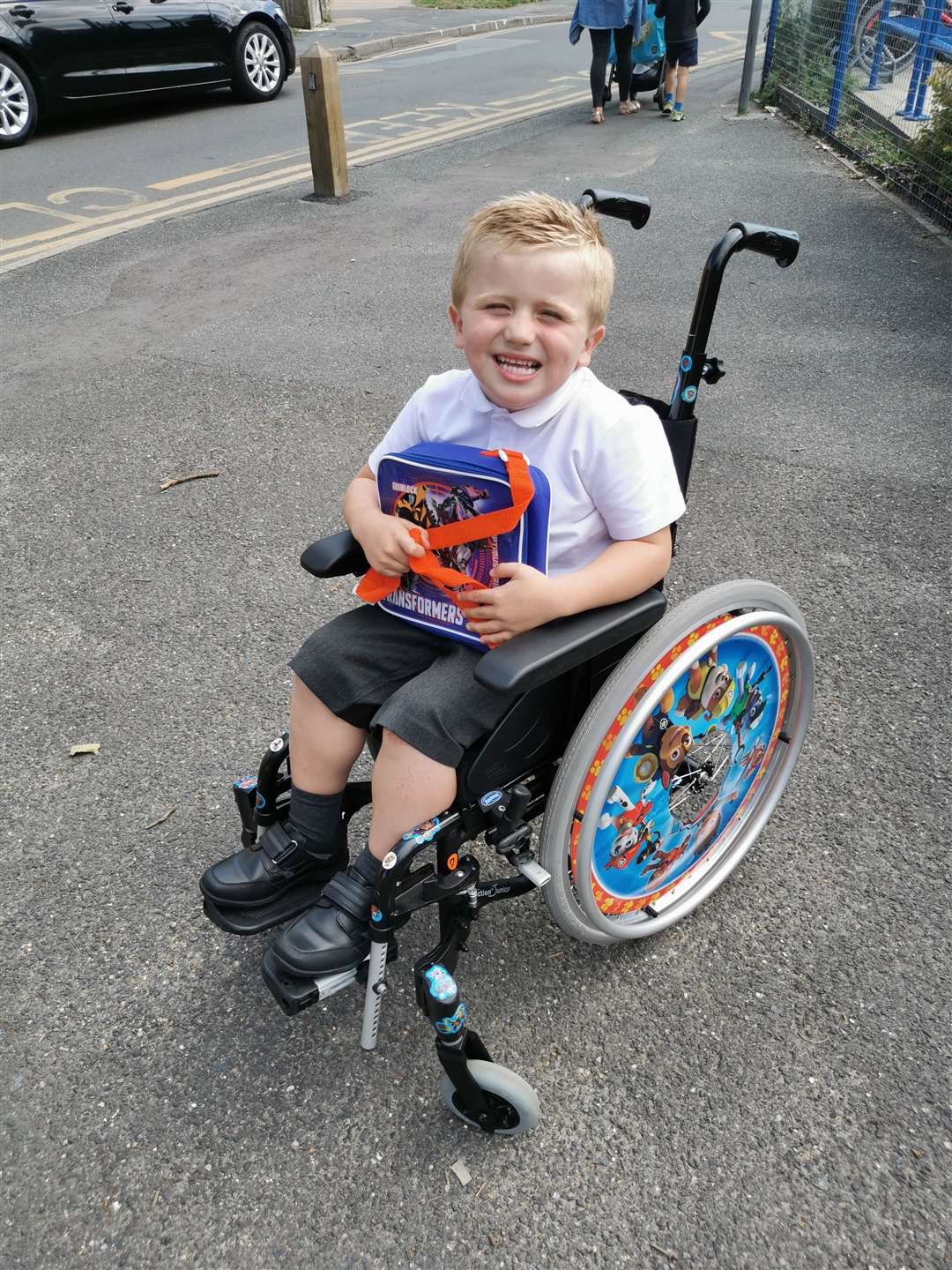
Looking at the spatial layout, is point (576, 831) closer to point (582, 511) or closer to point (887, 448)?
point (582, 511)

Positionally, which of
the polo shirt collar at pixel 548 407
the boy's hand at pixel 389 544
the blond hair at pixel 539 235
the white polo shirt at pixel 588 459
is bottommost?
the boy's hand at pixel 389 544

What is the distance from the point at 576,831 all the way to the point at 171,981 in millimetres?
985

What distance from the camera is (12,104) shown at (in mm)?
8609

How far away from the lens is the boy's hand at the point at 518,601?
1658 millimetres

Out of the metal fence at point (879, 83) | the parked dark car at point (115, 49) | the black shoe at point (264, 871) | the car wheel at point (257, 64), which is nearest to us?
the black shoe at point (264, 871)

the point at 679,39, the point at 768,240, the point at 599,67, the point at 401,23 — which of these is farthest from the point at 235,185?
the point at 401,23

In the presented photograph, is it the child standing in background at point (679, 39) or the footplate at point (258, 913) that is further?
the child standing in background at point (679, 39)

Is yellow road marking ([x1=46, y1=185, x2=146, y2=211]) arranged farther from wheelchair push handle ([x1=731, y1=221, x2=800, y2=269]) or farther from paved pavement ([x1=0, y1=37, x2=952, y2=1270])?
wheelchair push handle ([x1=731, y1=221, x2=800, y2=269])

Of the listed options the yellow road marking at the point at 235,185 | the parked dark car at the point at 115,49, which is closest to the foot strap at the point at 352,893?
the yellow road marking at the point at 235,185

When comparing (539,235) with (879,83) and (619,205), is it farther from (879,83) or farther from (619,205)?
(879,83)

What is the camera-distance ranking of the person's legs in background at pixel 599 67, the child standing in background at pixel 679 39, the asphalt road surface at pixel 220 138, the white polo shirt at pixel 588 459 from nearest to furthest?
the white polo shirt at pixel 588 459
the asphalt road surface at pixel 220 138
the child standing in background at pixel 679 39
the person's legs in background at pixel 599 67

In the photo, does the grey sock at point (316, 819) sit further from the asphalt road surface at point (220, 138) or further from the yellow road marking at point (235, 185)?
the asphalt road surface at point (220, 138)

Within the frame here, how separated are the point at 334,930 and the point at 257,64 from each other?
36.1 ft

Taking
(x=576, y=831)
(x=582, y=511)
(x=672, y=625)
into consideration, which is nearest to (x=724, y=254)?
(x=582, y=511)
